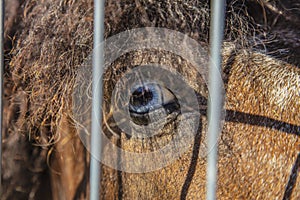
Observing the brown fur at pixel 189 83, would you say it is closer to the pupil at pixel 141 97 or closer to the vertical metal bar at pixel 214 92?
the pupil at pixel 141 97

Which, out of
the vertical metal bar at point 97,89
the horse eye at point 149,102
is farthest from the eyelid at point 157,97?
the vertical metal bar at point 97,89

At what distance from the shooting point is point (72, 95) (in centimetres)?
181

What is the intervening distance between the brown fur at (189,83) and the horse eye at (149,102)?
0.06 meters

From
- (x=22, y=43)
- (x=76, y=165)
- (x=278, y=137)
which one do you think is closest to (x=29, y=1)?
(x=22, y=43)

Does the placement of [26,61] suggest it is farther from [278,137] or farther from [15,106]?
[278,137]

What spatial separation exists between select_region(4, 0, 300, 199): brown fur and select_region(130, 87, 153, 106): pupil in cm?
8

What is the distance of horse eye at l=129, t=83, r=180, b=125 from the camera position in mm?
1594

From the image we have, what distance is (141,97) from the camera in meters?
1.65

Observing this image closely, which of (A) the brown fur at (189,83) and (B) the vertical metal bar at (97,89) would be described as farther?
(A) the brown fur at (189,83)

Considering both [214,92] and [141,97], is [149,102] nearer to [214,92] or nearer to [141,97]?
[141,97]

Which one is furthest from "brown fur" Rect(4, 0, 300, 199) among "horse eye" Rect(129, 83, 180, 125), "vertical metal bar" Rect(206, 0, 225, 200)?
"vertical metal bar" Rect(206, 0, 225, 200)

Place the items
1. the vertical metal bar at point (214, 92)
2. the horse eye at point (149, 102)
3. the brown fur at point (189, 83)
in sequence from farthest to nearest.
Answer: the horse eye at point (149, 102) → the brown fur at point (189, 83) → the vertical metal bar at point (214, 92)

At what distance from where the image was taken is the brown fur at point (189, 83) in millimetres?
1438

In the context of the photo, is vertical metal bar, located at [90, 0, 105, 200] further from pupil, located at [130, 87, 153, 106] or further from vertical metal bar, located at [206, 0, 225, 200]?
pupil, located at [130, 87, 153, 106]
